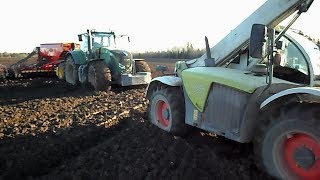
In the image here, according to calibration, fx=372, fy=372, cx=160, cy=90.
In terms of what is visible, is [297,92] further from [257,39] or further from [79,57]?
[79,57]

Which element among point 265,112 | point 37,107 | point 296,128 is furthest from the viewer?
point 37,107

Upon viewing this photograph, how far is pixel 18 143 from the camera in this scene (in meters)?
6.15

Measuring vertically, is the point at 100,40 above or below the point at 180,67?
above

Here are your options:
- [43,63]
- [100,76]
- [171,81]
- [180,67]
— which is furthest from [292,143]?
[43,63]

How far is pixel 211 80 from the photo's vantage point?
5.02m

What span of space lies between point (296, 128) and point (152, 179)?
5.99ft

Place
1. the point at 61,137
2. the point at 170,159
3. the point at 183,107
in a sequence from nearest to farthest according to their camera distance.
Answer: the point at 170,159
the point at 183,107
the point at 61,137

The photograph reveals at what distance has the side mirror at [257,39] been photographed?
410 cm

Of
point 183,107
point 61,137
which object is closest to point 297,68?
point 183,107

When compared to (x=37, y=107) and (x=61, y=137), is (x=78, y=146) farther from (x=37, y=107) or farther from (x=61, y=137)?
(x=37, y=107)

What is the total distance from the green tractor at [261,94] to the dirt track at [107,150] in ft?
1.10

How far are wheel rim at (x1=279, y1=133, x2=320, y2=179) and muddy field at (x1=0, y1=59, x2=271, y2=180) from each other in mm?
435

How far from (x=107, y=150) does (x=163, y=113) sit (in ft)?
3.90

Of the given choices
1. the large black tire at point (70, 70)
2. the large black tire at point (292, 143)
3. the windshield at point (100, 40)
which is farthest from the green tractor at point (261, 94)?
the large black tire at point (70, 70)
